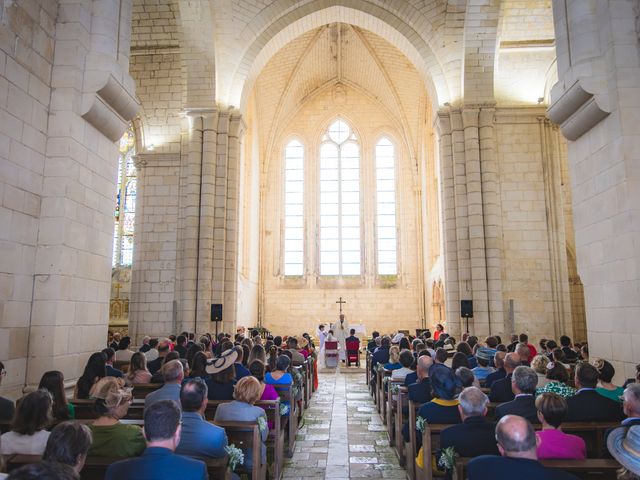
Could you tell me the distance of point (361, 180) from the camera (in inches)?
837

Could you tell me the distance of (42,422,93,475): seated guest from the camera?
2.15 m

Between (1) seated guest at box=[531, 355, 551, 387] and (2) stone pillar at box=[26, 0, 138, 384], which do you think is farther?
(2) stone pillar at box=[26, 0, 138, 384]

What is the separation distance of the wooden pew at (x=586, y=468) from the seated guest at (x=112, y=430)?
186cm

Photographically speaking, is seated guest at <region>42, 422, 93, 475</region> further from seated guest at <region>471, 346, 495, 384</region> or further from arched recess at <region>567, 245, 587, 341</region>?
arched recess at <region>567, 245, 587, 341</region>

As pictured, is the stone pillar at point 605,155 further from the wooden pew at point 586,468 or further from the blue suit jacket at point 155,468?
the blue suit jacket at point 155,468

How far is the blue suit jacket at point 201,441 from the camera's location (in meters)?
3.11

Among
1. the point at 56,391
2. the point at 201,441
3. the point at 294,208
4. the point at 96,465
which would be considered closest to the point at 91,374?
the point at 56,391

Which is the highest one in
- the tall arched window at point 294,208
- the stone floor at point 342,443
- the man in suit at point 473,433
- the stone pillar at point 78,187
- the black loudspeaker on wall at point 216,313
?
the tall arched window at point 294,208

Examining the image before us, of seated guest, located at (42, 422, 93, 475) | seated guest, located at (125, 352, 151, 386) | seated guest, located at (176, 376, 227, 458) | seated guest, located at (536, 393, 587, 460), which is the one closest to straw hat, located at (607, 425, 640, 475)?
seated guest, located at (536, 393, 587, 460)

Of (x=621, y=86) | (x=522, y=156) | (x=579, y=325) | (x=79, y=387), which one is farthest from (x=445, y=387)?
(x=579, y=325)

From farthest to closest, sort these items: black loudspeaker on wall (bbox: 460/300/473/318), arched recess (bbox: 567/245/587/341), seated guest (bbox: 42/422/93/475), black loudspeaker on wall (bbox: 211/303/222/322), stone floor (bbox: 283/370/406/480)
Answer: arched recess (bbox: 567/245/587/341), black loudspeaker on wall (bbox: 211/303/222/322), black loudspeaker on wall (bbox: 460/300/473/318), stone floor (bbox: 283/370/406/480), seated guest (bbox: 42/422/93/475)

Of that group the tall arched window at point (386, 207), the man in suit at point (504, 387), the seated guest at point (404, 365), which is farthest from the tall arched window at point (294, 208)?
the man in suit at point (504, 387)

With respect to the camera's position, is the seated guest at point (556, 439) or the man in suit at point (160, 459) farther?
the seated guest at point (556, 439)

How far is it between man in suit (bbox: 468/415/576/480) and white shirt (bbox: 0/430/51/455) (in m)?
2.36
